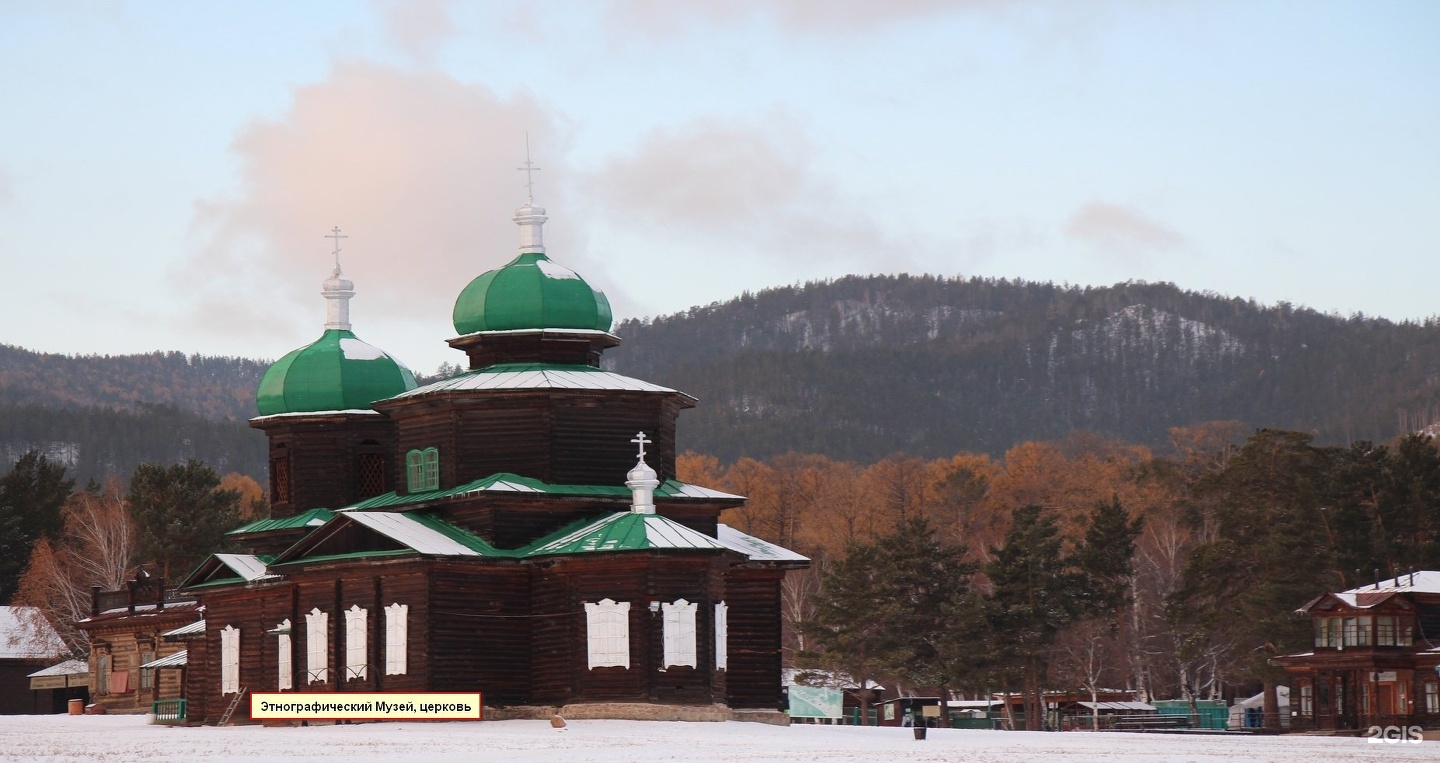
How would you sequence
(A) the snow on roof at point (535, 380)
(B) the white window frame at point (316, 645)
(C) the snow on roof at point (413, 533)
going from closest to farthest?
(C) the snow on roof at point (413, 533), (B) the white window frame at point (316, 645), (A) the snow on roof at point (535, 380)

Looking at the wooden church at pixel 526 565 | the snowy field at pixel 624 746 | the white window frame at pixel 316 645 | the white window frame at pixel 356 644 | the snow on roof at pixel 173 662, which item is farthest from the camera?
the snow on roof at pixel 173 662

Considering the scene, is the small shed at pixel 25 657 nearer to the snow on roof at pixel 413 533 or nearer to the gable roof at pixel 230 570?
the gable roof at pixel 230 570

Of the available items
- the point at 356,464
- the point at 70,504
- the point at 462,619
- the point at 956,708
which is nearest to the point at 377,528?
the point at 462,619

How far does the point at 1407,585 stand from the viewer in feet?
190

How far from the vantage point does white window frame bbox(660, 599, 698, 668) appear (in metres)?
44.1

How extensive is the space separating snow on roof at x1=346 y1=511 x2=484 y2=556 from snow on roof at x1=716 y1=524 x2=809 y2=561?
266 inches

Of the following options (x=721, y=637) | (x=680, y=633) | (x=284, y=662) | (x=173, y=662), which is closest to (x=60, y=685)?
(x=173, y=662)

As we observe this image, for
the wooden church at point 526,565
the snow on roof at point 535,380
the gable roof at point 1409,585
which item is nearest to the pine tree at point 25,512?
the wooden church at point 526,565

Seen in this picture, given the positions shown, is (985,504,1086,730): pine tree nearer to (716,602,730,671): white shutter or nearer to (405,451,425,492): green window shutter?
(716,602,730,671): white shutter

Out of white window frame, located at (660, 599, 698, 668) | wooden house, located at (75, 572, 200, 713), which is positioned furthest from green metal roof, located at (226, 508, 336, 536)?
white window frame, located at (660, 599, 698, 668)

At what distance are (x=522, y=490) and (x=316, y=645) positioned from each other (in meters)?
5.63

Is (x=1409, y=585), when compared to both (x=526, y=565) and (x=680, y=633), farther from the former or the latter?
(x=526, y=565)

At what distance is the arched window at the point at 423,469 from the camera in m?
48.3

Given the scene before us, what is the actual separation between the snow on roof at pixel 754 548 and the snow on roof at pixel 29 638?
3819 cm
